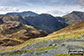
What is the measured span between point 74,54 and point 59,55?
22.0 ft

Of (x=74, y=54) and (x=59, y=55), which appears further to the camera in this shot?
(x=59, y=55)

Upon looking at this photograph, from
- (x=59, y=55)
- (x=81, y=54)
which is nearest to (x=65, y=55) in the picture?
(x=59, y=55)

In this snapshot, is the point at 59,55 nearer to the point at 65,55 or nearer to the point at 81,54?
the point at 65,55

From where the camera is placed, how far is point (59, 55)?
5828cm

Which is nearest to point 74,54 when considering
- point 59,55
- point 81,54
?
point 81,54

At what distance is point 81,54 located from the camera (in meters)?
52.8

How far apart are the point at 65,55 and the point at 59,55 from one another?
91.7 inches

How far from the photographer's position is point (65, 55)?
56906 mm

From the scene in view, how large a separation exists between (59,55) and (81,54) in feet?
27.6

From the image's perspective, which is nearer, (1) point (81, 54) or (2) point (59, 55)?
(1) point (81, 54)

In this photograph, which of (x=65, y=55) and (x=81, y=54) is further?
(x=65, y=55)

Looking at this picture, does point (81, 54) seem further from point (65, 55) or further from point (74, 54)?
point (65, 55)

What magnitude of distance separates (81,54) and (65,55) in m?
6.09

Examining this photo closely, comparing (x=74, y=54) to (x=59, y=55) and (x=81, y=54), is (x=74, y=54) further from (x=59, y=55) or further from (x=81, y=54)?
(x=59, y=55)
